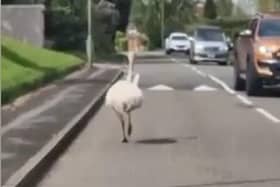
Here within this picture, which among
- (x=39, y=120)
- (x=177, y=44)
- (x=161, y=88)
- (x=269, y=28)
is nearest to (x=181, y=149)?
(x=39, y=120)

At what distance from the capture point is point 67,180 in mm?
11367

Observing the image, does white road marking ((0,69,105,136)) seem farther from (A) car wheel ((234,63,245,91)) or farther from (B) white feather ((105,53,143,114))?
(A) car wheel ((234,63,245,91))

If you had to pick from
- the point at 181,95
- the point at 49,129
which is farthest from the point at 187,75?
the point at 49,129

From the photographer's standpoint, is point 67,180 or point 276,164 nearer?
point 67,180

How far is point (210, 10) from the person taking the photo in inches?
4296

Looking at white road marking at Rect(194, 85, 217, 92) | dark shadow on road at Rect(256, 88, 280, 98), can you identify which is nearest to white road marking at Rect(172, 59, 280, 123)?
white road marking at Rect(194, 85, 217, 92)

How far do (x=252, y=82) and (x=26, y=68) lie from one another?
687cm

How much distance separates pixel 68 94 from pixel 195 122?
20.4 ft

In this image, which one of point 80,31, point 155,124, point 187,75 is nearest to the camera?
point 155,124

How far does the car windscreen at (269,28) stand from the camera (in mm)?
25344

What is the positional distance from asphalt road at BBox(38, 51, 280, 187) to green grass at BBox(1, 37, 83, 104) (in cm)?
245

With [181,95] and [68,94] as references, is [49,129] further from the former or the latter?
[181,95]

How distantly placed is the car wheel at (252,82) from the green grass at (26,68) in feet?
16.9

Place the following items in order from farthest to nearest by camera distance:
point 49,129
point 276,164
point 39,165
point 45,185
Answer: point 49,129
point 276,164
point 39,165
point 45,185
